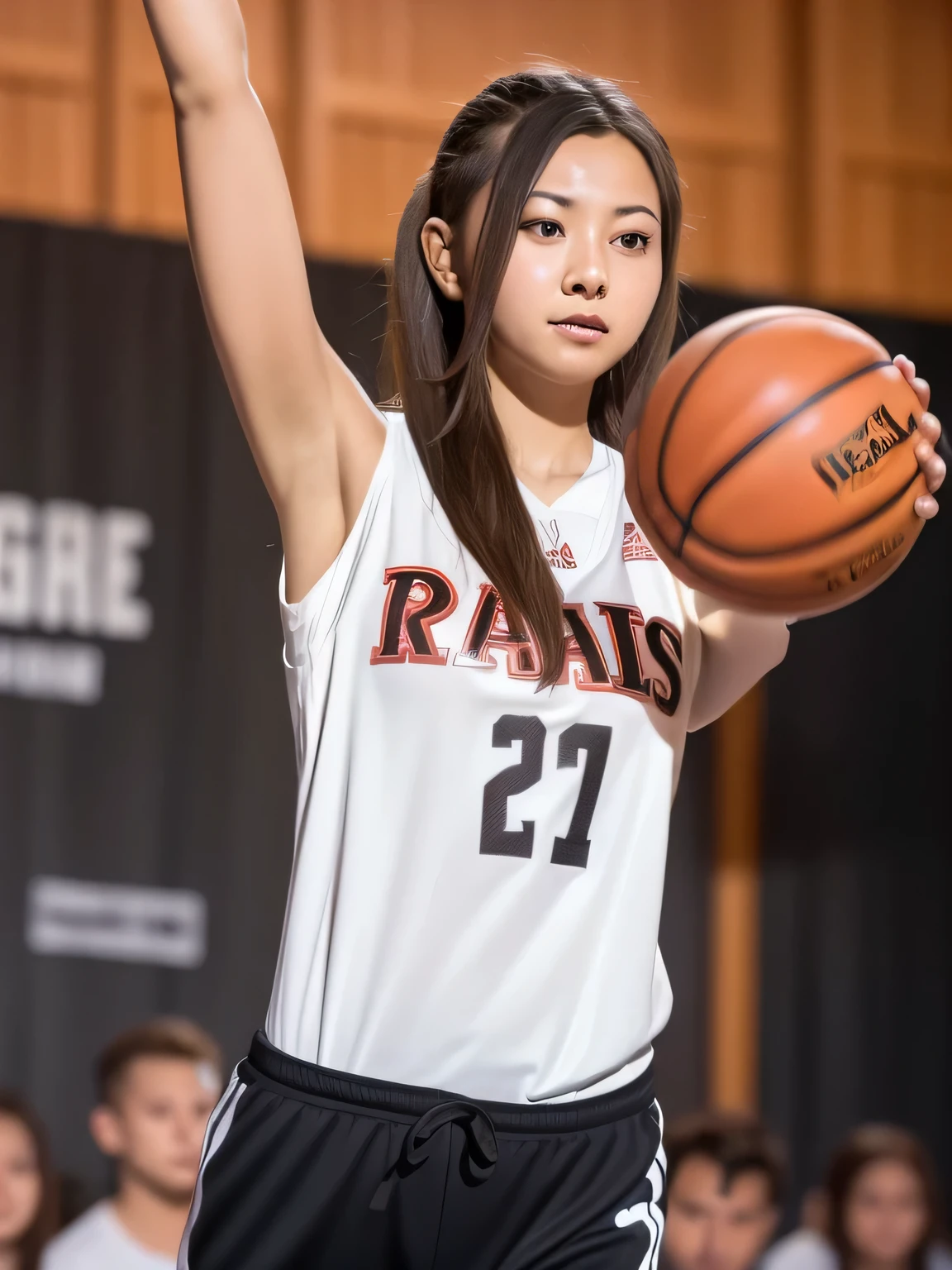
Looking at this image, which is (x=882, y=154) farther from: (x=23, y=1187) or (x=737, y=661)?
(x=737, y=661)

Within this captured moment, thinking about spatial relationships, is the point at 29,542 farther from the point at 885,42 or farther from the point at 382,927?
the point at 885,42

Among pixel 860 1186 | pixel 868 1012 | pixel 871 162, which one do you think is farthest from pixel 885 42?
pixel 860 1186

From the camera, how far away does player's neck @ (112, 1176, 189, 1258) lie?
11.6 feet

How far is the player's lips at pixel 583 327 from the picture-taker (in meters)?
1.34

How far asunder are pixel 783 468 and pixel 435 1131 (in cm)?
61

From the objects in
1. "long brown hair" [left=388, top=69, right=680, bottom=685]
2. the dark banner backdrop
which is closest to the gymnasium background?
the dark banner backdrop

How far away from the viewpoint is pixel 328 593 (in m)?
1.32

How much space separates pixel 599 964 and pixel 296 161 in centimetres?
392

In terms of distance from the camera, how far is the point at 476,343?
135cm

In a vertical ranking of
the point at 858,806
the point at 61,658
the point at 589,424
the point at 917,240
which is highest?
the point at 917,240

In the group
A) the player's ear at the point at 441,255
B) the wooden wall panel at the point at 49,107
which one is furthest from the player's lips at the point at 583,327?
the wooden wall panel at the point at 49,107

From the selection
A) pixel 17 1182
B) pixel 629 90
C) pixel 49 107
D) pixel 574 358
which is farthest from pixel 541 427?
pixel 629 90

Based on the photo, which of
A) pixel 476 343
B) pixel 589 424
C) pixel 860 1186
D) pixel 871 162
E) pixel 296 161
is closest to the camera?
pixel 476 343

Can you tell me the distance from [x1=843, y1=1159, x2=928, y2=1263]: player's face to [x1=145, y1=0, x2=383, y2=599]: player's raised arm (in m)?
3.46
